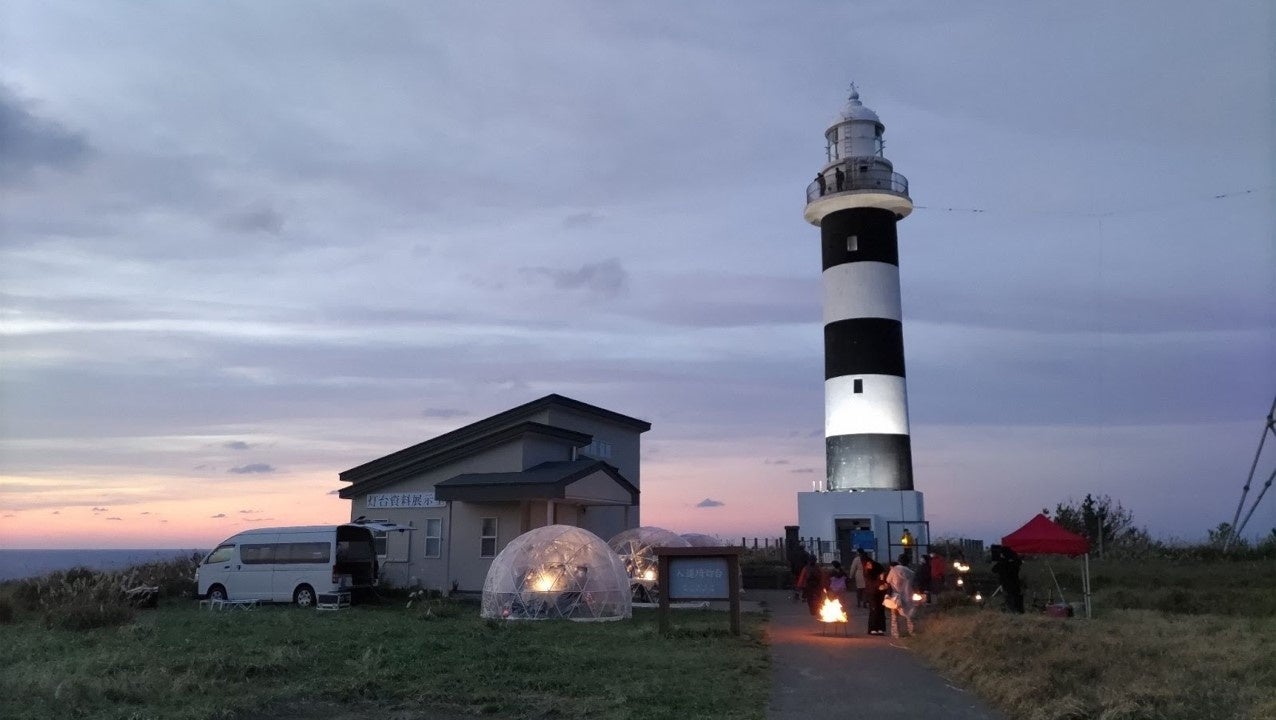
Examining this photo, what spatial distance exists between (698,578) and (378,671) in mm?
6400

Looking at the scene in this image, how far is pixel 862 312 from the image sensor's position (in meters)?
27.9

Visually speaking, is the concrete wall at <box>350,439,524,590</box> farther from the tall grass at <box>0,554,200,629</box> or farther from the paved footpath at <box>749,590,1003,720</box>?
the paved footpath at <box>749,590,1003,720</box>

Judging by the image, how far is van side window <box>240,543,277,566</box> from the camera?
69.3 ft

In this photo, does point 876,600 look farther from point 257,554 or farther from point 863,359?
point 257,554

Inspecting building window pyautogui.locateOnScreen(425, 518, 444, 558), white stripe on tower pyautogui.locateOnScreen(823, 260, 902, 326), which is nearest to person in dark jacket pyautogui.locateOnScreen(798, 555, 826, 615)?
building window pyautogui.locateOnScreen(425, 518, 444, 558)

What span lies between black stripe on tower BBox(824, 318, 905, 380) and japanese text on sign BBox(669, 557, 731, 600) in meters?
13.4

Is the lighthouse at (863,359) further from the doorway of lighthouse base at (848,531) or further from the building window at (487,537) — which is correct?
the building window at (487,537)

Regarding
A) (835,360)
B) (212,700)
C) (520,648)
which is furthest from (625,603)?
(835,360)

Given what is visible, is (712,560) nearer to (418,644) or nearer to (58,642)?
(418,644)

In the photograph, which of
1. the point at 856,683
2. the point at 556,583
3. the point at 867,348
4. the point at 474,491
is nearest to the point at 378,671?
the point at 856,683

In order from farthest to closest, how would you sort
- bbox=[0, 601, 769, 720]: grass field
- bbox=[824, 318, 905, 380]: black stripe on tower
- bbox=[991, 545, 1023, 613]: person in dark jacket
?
1. bbox=[824, 318, 905, 380]: black stripe on tower
2. bbox=[991, 545, 1023, 613]: person in dark jacket
3. bbox=[0, 601, 769, 720]: grass field

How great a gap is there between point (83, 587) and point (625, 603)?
1051 centimetres

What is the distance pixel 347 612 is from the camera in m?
18.9

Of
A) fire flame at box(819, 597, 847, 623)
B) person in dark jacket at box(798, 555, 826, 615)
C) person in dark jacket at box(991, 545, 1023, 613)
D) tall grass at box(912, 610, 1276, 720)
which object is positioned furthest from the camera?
person in dark jacket at box(798, 555, 826, 615)
